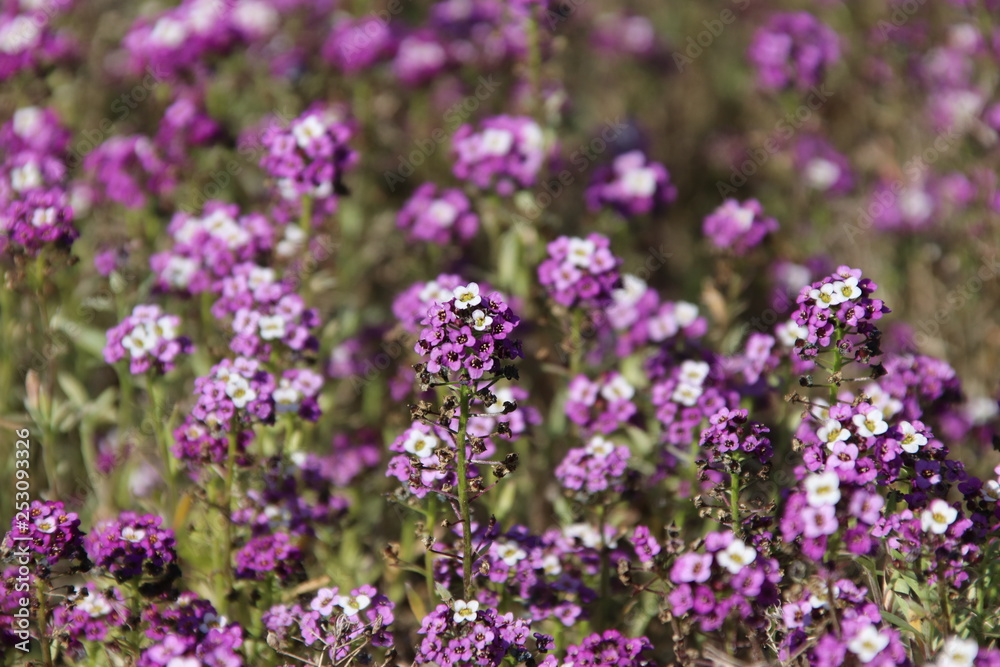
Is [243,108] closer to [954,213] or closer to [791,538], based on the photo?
[954,213]

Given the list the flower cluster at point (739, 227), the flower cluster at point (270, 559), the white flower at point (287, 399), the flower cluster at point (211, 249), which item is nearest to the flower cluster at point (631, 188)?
the flower cluster at point (739, 227)

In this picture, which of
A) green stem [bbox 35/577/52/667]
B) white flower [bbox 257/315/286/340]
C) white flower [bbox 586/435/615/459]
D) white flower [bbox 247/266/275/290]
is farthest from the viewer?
white flower [bbox 247/266/275/290]

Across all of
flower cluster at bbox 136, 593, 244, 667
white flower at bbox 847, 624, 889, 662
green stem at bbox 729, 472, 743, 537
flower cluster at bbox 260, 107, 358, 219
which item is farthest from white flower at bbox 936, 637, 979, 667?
flower cluster at bbox 260, 107, 358, 219

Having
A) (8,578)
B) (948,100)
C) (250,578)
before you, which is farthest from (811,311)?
(948,100)

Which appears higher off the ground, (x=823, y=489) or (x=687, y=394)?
(x=823, y=489)

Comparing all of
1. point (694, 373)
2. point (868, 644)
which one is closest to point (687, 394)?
point (694, 373)

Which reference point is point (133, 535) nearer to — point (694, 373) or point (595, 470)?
point (595, 470)

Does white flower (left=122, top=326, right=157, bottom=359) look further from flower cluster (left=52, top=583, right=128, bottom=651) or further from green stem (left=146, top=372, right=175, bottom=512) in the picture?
flower cluster (left=52, top=583, right=128, bottom=651)
